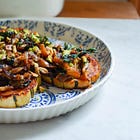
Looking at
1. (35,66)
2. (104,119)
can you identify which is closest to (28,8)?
(35,66)

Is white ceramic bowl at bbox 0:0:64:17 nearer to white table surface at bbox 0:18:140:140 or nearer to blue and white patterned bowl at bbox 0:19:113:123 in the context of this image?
blue and white patterned bowl at bbox 0:19:113:123

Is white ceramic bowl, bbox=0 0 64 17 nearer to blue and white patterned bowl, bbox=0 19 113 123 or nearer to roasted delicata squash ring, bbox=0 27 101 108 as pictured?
blue and white patterned bowl, bbox=0 19 113 123

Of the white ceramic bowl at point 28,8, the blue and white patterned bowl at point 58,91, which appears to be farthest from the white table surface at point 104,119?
the white ceramic bowl at point 28,8

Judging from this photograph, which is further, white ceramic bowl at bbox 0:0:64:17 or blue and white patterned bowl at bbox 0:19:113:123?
white ceramic bowl at bbox 0:0:64:17

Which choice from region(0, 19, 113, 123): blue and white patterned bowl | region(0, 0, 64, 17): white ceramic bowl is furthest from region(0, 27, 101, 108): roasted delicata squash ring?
region(0, 0, 64, 17): white ceramic bowl

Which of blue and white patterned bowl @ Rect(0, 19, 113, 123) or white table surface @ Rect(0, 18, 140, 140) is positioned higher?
blue and white patterned bowl @ Rect(0, 19, 113, 123)

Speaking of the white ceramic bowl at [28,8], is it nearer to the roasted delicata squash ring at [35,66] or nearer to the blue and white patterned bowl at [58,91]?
the blue and white patterned bowl at [58,91]
